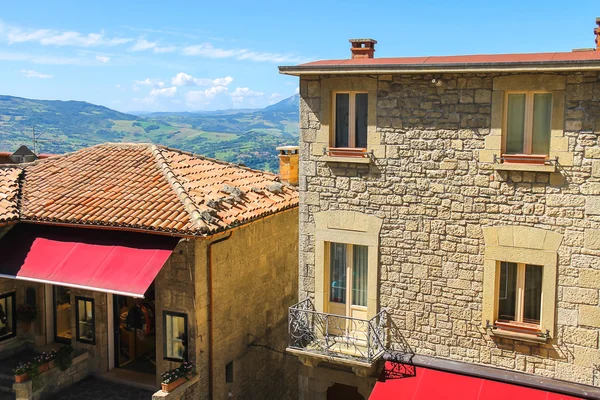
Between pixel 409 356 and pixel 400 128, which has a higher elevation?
pixel 400 128

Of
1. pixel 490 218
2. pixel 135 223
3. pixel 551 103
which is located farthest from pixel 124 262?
pixel 551 103

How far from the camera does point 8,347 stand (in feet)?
53.5

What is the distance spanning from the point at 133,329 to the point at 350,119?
867 cm

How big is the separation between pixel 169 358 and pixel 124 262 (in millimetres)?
2662

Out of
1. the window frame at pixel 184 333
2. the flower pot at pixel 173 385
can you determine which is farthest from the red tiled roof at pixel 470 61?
the flower pot at pixel 173 385

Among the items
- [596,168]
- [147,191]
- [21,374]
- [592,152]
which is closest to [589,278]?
[596,168]

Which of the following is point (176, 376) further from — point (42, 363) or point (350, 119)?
point (350, 119)

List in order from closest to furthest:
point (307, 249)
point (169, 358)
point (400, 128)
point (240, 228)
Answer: point (400, 128) < point (307, 249) < point (169, 358) < point (240, 228)

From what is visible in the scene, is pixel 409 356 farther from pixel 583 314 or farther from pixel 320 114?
pixel 320 114

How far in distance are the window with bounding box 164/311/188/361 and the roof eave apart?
245 inches

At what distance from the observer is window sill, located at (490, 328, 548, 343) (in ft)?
35.3

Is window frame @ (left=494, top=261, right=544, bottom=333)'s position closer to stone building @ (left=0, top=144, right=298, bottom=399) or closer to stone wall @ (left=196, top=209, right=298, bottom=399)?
Result: stone building @ (left=0, top=144, right=298, bottom=399)

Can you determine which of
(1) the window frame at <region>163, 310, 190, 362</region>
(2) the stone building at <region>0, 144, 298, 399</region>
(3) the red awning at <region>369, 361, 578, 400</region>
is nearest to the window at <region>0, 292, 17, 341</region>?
(2) the stone building at <region>0, 144, 298, 399</region>

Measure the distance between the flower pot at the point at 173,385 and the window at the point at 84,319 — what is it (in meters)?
3.62
